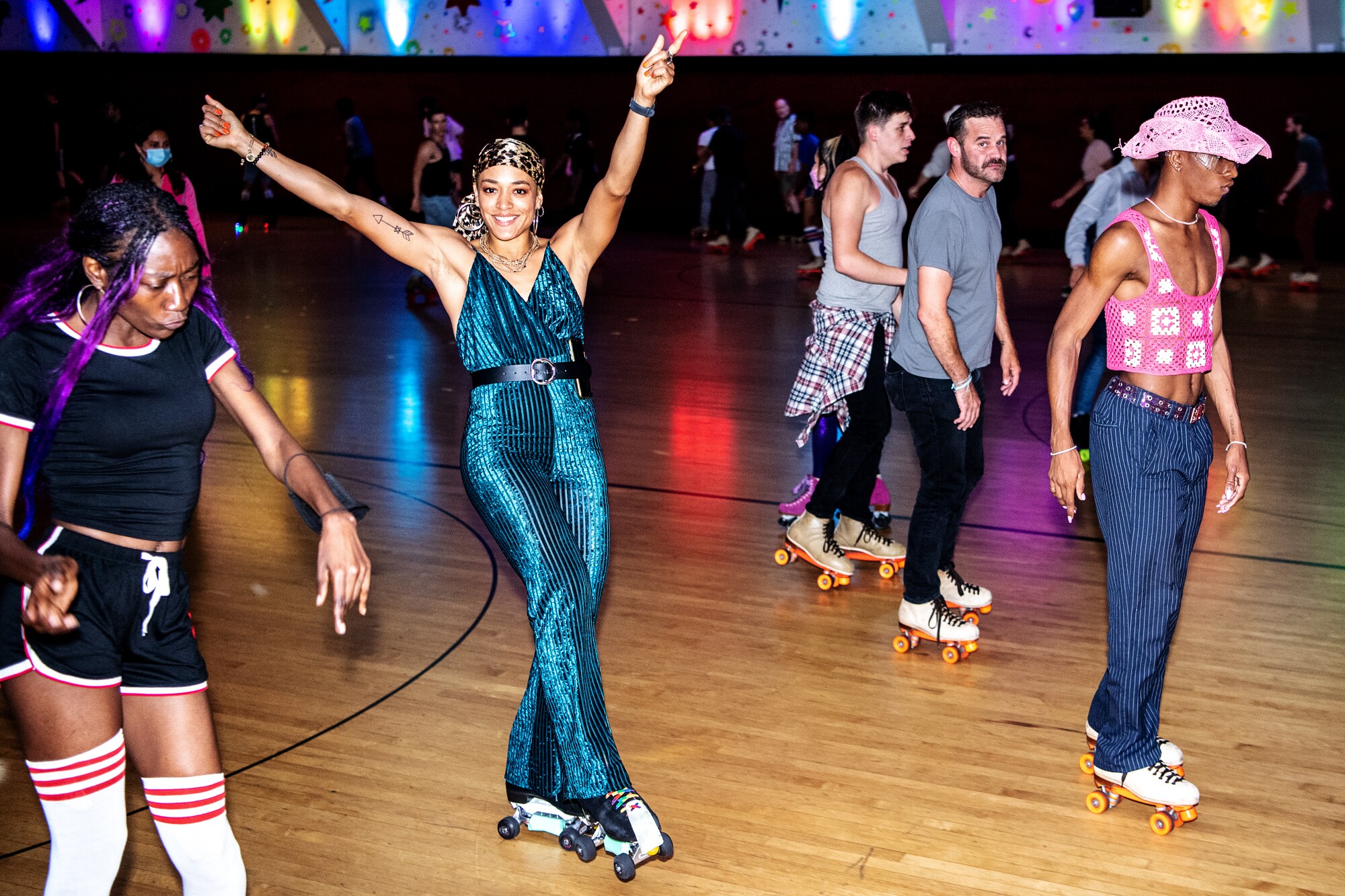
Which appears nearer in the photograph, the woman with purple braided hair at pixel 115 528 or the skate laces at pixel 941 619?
the woman with purple braided hair at pixel 115 528

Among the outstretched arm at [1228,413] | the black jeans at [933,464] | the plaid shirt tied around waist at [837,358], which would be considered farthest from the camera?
the plaid shirt tied around waist at [837,358]

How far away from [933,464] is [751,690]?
2.90 feet

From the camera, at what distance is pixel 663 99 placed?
1773 cm

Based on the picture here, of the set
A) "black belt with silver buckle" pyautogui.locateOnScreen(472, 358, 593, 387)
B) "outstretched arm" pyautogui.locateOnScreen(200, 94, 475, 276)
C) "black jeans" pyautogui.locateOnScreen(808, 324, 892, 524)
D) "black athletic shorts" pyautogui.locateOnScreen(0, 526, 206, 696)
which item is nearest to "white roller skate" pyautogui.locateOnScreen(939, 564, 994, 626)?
"black jeans" pyautogui.locateOnScreen(808, 324, 892, 524)

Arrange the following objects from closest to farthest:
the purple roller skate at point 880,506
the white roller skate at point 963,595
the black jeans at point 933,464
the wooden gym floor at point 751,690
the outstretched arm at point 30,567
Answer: the outstretched arm at point 30,567
the wooden gym floor at point 751,690
the black jeans at point 933,464
the white roller skate at point 963,595
the purple roller skate at point 880,506

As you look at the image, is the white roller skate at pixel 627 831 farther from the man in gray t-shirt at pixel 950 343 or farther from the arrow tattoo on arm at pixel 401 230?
the man in gray t-shirt at pixel 950 343

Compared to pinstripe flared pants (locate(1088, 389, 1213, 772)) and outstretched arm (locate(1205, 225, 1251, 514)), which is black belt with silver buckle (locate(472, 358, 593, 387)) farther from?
outstretched arm (locate(1205, 225, 1251, 514))

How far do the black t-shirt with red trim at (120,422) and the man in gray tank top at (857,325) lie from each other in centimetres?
260

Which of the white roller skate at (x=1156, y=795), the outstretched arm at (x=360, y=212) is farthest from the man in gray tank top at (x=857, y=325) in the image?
the outstretched arm at (x=360, y=212)

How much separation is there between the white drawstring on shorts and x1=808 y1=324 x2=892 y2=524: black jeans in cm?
279

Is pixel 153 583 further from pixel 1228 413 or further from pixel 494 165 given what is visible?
pixel 1228 413

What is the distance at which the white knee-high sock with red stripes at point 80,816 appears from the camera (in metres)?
2.00

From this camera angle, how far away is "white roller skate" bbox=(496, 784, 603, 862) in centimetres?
285

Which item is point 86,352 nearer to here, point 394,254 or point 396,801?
point 394,254
